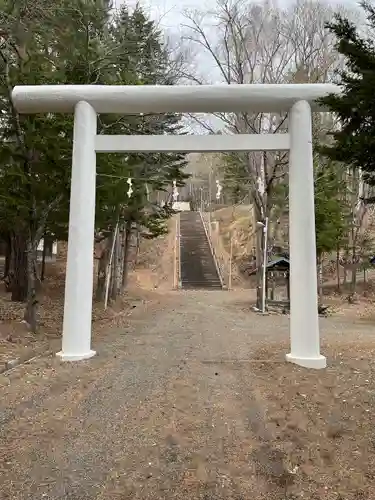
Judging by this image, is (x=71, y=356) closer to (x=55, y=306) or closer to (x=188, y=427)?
(x=188, y=427)

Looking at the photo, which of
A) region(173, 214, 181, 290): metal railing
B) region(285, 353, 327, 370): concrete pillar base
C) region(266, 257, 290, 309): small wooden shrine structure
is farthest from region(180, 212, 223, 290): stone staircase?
region(285, 353, 327, 370): concrete pillar base

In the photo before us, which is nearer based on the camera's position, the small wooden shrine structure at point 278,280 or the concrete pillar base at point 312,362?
Answer: the concrete pillar base at point 312,362

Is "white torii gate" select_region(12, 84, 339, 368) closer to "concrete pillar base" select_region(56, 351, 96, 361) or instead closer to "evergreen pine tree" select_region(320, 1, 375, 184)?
"concrete pillar base" select_region(56, 351, 96, 361)

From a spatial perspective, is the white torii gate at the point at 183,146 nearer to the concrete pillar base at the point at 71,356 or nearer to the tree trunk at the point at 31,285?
the concrete pillar base at the point at 71,356

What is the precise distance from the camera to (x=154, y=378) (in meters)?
6.02

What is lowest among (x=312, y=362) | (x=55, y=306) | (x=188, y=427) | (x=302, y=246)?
(x=188, y=427)

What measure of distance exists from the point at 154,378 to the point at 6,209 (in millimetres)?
5115

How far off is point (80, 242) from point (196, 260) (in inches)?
1043

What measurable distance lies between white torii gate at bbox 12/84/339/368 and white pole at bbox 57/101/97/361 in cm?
1

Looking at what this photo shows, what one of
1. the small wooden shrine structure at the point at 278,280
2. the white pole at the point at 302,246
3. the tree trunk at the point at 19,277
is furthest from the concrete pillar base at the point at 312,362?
the small wooden shrine structure at the point at 278,280

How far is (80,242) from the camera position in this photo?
278 inches

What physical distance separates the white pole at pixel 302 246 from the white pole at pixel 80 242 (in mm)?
2971

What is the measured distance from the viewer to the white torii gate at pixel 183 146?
6820 mm

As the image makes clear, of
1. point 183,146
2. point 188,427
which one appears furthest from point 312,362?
point 183,146
